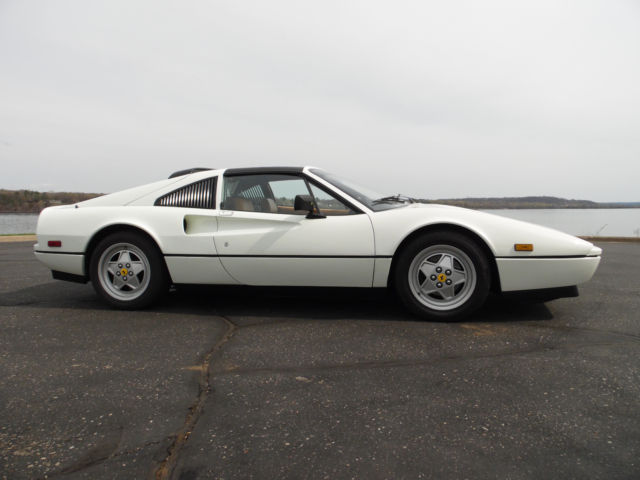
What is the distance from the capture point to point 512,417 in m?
1.70

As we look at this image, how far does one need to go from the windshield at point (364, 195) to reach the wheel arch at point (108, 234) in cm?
151

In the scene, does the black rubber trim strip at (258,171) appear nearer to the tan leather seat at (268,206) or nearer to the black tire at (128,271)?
the tan leather seat at (268,206)

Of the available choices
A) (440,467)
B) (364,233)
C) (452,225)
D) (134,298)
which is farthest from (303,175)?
(440,467)

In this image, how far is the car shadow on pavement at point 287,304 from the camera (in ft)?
10.6

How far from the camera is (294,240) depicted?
3.21m

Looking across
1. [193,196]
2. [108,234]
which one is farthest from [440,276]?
[108,234]

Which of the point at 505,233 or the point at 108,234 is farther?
the point at 108,234

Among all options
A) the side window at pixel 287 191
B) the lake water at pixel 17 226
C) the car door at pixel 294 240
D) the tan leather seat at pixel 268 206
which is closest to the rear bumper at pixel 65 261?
the car door at pixel 294 240

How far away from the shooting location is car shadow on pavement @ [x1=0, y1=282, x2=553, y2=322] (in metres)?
3.23

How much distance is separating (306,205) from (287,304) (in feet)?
3.33

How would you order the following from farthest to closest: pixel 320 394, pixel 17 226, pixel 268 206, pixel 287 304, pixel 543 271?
pixel 17 226 < pixel 287 304 < pixel 268 206 < pixel 543 271 < pixel 320 394

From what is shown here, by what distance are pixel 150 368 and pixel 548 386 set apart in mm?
2080

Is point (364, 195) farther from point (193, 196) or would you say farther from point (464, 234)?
point (193, 196)

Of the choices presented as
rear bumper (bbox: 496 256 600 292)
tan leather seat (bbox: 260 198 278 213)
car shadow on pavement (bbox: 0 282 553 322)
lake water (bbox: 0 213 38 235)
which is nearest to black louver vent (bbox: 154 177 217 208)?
tan leather seat (bbox: 260 198 278 213)
